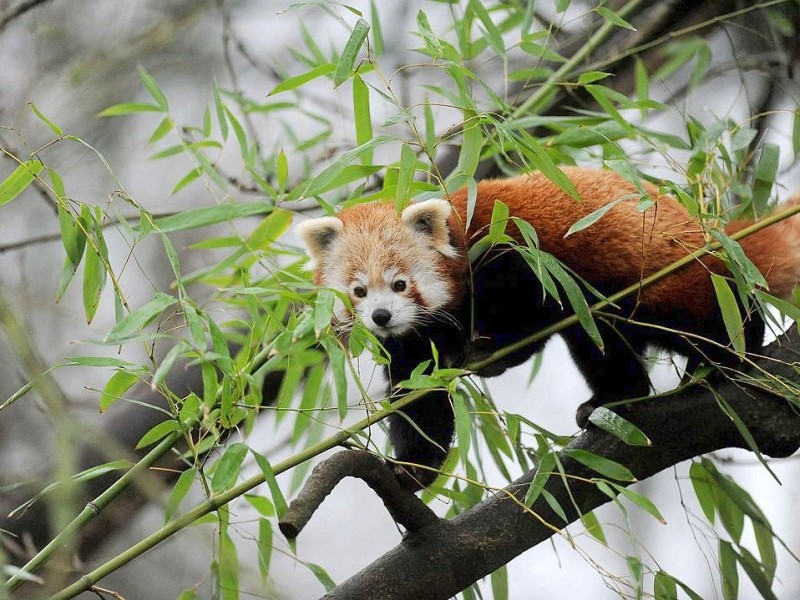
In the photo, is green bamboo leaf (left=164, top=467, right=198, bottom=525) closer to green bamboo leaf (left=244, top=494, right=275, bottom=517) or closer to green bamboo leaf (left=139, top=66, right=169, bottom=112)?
green bamboo leaf (left=244, top=494, right=275, bottom=517)

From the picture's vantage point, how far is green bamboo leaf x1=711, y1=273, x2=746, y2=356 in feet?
A: 6.66

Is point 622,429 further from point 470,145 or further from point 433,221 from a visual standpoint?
point 433,221

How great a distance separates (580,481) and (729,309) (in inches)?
21.8

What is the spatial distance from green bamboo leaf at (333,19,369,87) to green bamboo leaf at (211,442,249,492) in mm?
746

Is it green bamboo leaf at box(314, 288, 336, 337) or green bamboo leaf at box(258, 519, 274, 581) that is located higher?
green bamboo leaf at box(314, 288, 336, 337)

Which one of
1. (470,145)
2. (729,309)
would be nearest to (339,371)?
(470,145)

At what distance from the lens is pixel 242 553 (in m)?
5.04

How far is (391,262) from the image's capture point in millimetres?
2725

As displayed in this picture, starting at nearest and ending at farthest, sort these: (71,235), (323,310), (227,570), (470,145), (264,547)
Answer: (323,310), (71,235), (470,145), (227,570), (264,547)

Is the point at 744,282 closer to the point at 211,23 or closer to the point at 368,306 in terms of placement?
the point at 368,306

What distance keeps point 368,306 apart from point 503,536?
80 cm

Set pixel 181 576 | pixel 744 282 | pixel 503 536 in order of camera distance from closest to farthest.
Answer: pixel 744 282, pixel 503 536, pixel 181 576

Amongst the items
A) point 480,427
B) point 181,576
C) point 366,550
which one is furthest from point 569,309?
point 366,550

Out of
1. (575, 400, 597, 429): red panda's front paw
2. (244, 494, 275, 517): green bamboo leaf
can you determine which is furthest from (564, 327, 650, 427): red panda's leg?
(244, 494, 275, 517): green bamboo leaf
